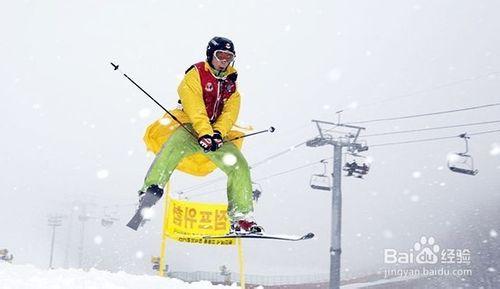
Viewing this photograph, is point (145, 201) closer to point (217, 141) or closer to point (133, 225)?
point (133, 225)

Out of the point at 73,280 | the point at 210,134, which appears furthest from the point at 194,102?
the point at 73,280

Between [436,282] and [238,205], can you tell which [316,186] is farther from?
[436,282]

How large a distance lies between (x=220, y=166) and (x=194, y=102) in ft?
2.44

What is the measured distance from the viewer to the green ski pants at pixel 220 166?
4930 mm

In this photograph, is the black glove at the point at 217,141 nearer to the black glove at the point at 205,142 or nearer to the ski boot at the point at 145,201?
the black glove at the point at 205,142

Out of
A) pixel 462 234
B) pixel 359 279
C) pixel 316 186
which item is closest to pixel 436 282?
pixel 359 279

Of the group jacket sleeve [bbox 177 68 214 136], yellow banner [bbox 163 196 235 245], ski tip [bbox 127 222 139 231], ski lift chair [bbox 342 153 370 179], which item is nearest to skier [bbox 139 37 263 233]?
jacket sleeve [bbox 177 68 214 136]

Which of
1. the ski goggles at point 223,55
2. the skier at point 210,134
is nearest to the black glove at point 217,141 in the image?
the skier at point 210,134

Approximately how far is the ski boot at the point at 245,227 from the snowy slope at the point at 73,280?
0.74 meters

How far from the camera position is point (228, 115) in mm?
5004

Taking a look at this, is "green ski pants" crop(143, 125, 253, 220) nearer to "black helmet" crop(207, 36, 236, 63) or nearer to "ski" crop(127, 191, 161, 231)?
"ski" crop(127, 191, 161, 231)

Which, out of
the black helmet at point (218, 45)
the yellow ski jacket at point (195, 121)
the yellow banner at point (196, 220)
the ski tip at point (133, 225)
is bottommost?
the ski tip at point (133, 225)

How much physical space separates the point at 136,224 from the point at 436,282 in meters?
33.2

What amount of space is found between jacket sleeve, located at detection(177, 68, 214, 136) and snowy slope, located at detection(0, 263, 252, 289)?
1.57 m
